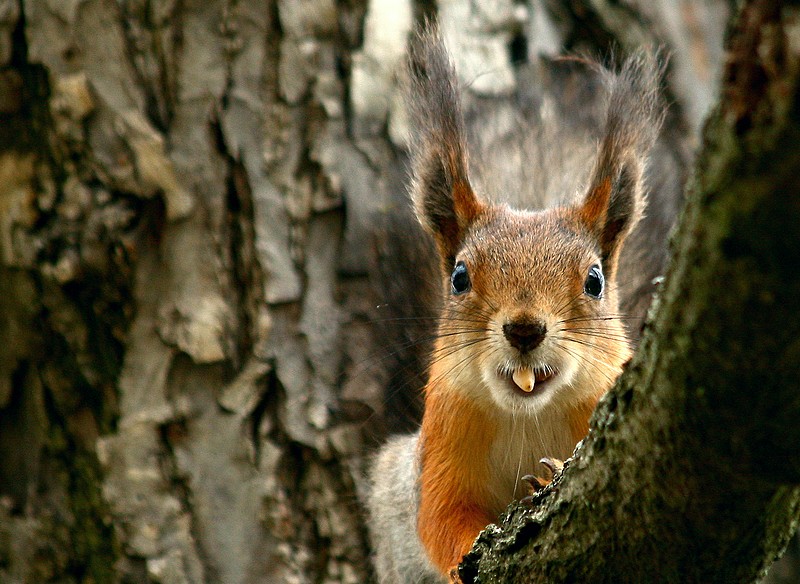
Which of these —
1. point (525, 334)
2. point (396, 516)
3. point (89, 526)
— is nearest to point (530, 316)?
point (525, 334)

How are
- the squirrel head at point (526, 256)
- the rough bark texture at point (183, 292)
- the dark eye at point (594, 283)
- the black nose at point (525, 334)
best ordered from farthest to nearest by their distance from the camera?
the rough bark texture at point (183, 292)
the dark eye at point (594, 283)
the squirrel head at point (526, 256)
the black nose at point (525, 334)

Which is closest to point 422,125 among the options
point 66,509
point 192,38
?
point 192,38

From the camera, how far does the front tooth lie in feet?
6.40

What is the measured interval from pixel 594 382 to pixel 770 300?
4.05 ft

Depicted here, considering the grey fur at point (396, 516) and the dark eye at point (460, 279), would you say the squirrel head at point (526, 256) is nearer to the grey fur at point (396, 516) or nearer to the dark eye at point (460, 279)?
the dark eye at point (460, 279)

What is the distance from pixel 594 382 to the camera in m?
2.15

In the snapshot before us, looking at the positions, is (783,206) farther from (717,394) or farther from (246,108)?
(246,108)

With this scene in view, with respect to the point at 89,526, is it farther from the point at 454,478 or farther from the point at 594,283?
the point at 594,283

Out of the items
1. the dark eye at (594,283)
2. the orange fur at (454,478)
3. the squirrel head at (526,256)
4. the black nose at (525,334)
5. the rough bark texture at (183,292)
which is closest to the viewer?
the black nose at (525,334)

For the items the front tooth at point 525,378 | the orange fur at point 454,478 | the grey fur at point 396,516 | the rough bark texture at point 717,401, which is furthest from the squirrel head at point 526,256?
the grey fur at point 396,516

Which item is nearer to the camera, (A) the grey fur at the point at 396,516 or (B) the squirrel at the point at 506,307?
(B) the squirrel at the point at 506,307

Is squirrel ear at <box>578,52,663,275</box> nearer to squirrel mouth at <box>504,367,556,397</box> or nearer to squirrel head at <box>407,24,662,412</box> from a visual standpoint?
squirrel head at <box>407,24,662,412</box>

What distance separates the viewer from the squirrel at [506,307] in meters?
2.04

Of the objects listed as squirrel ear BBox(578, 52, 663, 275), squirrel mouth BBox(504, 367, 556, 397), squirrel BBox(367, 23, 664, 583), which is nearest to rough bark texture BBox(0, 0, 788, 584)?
squirrel BBox(367, 23, 664, 583)
